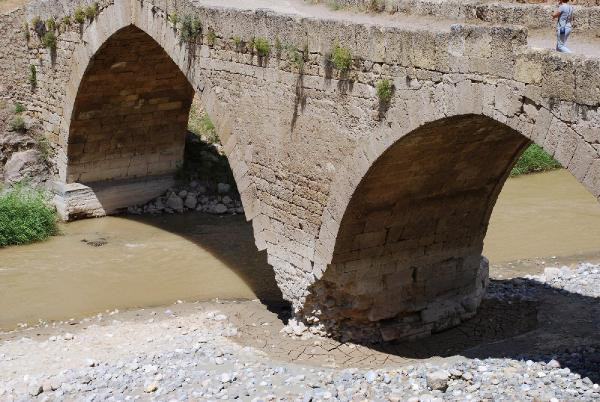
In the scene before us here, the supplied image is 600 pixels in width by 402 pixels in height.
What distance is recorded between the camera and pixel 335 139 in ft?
33.1

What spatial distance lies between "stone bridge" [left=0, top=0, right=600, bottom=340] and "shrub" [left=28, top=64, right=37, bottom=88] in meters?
3.18

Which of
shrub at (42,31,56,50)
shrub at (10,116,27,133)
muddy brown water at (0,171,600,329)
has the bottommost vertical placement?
muddy brown water at (0,171,600,329)

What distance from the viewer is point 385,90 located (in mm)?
9164

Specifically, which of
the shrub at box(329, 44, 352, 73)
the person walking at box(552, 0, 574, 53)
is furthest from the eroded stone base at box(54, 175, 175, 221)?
the person walking at box(552, 0, 574, 53)

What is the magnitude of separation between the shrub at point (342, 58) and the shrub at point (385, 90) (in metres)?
0.59

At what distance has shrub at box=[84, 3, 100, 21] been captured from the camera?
14953 millimetres

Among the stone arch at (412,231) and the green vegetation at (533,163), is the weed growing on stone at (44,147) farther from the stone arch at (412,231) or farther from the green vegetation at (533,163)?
the green vegetation at (533,163)

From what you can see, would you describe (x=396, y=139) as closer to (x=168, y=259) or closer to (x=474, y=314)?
(x=474, y=314)

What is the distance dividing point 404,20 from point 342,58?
4.17 feet

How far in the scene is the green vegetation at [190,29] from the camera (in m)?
12.3

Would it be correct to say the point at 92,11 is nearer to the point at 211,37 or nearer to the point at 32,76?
the point at 32,76

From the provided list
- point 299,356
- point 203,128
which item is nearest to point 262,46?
point 299,356

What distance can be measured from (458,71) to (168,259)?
7.62 meters

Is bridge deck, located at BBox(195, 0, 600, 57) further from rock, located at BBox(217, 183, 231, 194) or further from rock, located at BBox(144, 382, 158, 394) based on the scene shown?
rock, located at BBox(217, 183, 231, 194)
